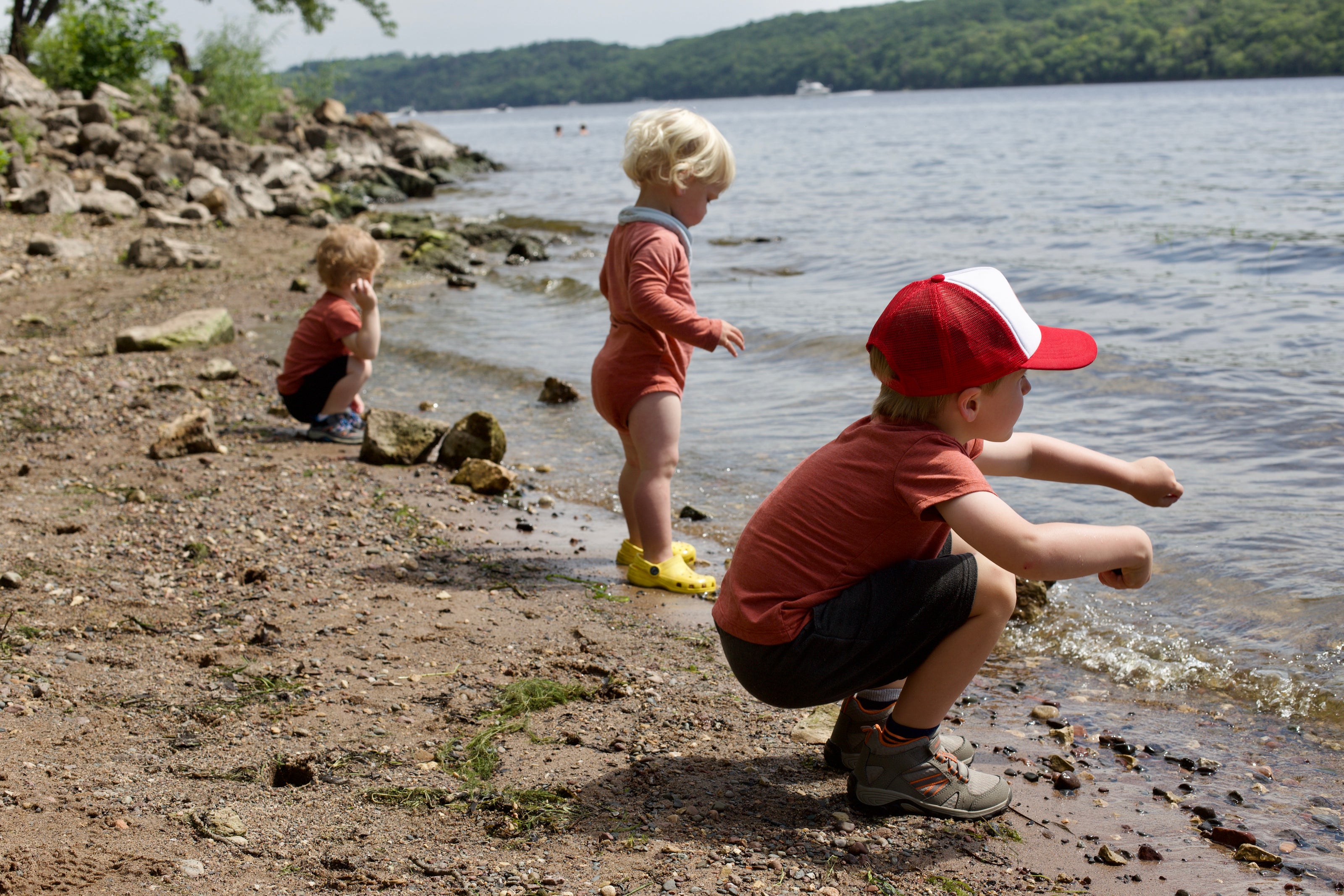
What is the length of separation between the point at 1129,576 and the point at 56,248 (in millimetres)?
12926

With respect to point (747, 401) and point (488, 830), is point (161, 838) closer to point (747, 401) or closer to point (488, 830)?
point (488, 830)

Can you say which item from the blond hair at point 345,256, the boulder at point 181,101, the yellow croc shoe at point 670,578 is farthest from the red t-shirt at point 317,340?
the boulder at point 181,101

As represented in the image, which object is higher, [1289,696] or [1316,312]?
[1316,312]

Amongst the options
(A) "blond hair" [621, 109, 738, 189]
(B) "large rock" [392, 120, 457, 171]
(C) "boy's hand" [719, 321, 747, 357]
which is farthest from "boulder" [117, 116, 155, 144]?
(C) "boy's hand" [719, 321, 747, 357]

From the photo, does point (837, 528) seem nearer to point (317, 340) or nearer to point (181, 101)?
point (317, 340)

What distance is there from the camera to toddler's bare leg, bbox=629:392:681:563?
14.1 ft

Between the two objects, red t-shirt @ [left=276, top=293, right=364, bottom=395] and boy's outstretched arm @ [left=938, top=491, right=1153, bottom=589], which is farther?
red t-shirt @ [left=276, top=293, right=364, bottom=395]

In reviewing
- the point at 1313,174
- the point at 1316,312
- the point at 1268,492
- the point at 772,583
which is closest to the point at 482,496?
the point at 772,583

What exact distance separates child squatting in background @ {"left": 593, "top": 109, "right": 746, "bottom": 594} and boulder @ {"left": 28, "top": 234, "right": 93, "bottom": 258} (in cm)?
1035

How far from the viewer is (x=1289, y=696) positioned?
11.4 ft

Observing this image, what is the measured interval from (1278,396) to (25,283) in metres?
11.4

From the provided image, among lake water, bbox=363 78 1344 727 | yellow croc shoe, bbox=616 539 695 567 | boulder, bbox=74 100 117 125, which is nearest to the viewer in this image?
lake water, bbox=363 78 1344 727

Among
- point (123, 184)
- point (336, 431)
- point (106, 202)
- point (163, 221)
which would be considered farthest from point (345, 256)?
point (123, 184)

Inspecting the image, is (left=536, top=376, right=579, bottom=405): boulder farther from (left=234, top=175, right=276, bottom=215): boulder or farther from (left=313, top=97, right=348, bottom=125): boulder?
(left=313, top=97, right=348, bottom=125): boulder
